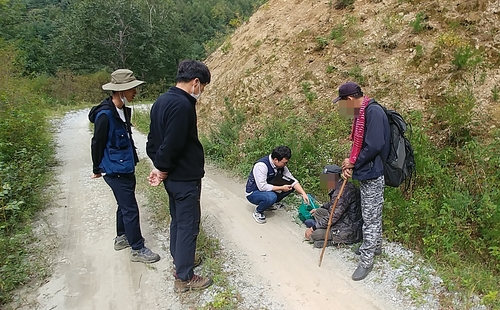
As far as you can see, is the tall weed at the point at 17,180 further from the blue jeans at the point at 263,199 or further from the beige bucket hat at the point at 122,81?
the blue jeans at the point at 263,199

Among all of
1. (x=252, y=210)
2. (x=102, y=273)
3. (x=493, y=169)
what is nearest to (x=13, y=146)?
(x=102, y=273)

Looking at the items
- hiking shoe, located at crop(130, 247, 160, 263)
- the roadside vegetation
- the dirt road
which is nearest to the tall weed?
the roadside vegetation

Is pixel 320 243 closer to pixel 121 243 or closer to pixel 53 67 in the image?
pixel 121 243

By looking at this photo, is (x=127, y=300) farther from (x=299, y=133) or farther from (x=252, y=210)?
(x=299, y=133)

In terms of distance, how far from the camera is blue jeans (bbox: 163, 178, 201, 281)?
3055 mm

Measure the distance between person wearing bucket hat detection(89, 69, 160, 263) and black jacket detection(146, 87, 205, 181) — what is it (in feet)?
2.06

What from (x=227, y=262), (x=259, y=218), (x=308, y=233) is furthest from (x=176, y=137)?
(x=259, y=218)

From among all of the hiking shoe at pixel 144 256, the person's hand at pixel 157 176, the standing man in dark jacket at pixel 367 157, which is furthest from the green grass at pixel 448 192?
the hiking shoe at pixel 144 256

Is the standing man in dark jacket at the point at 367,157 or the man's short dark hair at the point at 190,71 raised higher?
the man's short dark hair at the point at 190,71

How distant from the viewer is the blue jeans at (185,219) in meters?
3.05

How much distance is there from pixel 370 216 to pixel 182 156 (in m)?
1.96

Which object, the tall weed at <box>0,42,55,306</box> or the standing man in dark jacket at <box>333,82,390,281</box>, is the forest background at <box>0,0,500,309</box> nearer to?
the tall weed at <box>0,42,55,306</box>

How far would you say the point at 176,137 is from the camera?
279 cm

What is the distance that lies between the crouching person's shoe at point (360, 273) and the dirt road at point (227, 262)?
0.05 m
